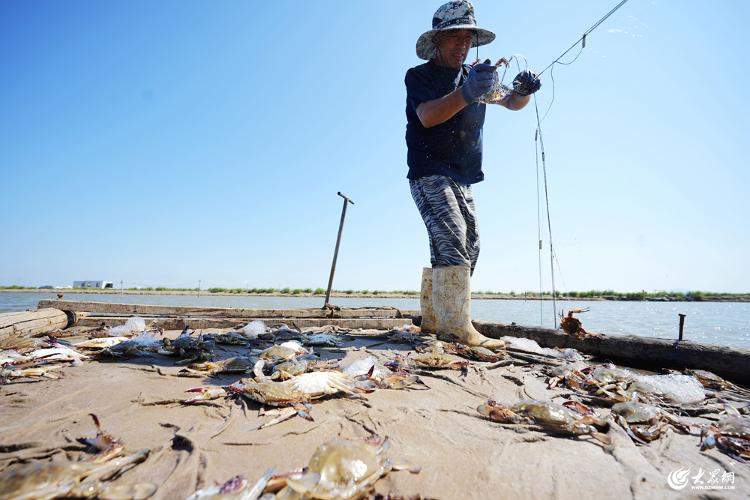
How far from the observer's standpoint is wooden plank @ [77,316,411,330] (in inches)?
183

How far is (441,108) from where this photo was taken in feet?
11.8

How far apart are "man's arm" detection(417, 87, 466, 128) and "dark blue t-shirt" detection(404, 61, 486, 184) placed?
0.36 m

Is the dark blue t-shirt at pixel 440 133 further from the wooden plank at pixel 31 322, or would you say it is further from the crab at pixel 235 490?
the wooden plank at pixel 31 322

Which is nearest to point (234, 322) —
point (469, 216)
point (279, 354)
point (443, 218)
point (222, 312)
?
point (222, 312)

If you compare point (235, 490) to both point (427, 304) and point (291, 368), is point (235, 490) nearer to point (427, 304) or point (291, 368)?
point (291, 368)

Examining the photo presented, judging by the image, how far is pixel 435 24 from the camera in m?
4.06

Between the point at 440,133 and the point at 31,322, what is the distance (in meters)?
5.10

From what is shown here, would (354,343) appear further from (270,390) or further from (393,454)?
(393,454)

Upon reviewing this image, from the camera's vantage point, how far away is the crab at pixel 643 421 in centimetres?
170

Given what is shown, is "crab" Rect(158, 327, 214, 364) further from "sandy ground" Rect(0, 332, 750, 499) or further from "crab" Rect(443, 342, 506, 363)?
"crab" Rect(443, 342, 506, 363)

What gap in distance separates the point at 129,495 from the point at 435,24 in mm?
4788

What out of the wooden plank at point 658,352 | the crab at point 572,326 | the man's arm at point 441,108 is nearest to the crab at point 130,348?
the man's arm at point 441,108

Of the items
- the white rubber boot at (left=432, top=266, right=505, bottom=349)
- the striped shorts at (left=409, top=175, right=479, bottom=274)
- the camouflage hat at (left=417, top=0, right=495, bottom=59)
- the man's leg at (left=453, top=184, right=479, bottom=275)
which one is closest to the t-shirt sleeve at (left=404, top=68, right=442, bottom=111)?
the camouflage hat at (left=417, top=0, right=495, bottom=59)

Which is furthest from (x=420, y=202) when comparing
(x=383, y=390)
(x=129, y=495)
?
(x=129, y=495)
